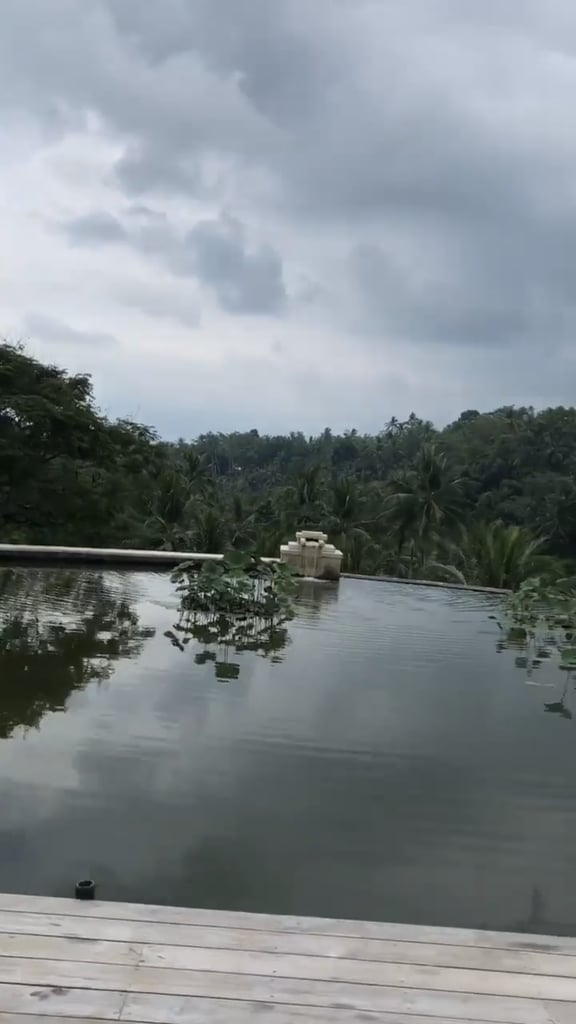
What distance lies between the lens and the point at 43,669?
528cm

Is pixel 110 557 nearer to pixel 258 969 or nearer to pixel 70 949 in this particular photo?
pixel 70 949

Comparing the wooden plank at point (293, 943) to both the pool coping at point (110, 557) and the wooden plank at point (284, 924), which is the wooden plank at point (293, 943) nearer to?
the wooden plank at point (284, 924)

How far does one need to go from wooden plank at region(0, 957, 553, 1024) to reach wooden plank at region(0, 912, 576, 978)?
0.34 ft

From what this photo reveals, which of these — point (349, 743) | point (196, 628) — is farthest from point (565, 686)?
point (196, 628)

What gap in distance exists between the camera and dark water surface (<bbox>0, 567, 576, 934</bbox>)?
271 cm

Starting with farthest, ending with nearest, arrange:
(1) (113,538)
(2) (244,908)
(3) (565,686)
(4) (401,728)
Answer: (1) (113,538), (3) (565,686), (4) (401,728), (2) (244,908)

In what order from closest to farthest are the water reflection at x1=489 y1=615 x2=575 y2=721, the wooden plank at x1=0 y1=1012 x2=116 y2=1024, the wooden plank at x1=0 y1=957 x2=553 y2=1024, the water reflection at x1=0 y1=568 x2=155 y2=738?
the wooden plank at x1=0 y1=1012 x2=116 y2=1024 < the wooden plank at x1=0 y1=957 x2=553 y2=1024 < the water reflection at x1=0 y1=568 x2=155 y2=738 < the water reflection at x1=489 y1=615 x2=575 y2=721

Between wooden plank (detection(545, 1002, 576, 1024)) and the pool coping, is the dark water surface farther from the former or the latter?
the pool coping

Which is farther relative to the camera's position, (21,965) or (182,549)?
(182,549)

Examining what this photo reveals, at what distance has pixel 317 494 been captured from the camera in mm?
26312

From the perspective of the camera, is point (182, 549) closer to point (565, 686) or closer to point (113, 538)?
point (113, 538)

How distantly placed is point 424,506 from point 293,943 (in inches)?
905

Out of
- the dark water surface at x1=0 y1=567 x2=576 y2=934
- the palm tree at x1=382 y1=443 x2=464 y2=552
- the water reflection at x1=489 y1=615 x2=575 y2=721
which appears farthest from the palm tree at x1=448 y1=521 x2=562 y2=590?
the palm tree at x1=382 y1=443 x2=464 y2=552

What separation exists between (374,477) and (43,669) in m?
38.1
